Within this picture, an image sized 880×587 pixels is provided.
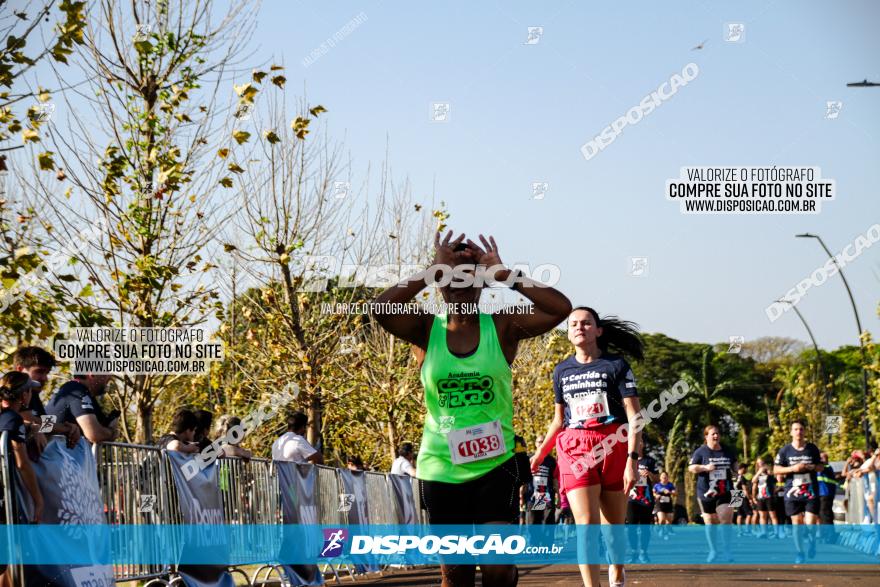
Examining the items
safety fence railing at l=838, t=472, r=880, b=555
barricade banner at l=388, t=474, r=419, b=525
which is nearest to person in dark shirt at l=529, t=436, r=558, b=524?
barricade banner at l=388, t=474, r=419, b=525

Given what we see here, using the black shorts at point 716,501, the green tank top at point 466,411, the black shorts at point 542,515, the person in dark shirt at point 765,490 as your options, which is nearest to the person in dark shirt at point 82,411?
the green tank top at point 466,411

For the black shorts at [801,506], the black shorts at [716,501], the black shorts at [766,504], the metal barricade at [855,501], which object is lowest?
the black shorts at [766,504]

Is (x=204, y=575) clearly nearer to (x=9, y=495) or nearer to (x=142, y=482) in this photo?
(x=142, y=482)

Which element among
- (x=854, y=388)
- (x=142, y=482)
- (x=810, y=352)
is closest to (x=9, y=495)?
(x=142, y=482)

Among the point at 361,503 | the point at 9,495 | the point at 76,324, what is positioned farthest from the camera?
the point at 361,503

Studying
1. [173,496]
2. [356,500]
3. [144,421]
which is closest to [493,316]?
[173,496]

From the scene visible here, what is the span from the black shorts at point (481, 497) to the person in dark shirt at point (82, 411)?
3935mm

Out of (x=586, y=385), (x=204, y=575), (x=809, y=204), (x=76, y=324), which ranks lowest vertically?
(x=204, y=575)

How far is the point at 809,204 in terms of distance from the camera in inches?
741

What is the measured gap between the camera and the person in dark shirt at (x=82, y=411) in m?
9.13

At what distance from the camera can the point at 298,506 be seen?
42.7 feet

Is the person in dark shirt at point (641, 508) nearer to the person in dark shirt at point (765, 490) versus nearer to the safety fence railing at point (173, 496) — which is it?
the safety fence railing at point (173, 496)

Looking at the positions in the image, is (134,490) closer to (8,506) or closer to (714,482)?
(8,506)

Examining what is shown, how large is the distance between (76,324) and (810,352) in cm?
8993
